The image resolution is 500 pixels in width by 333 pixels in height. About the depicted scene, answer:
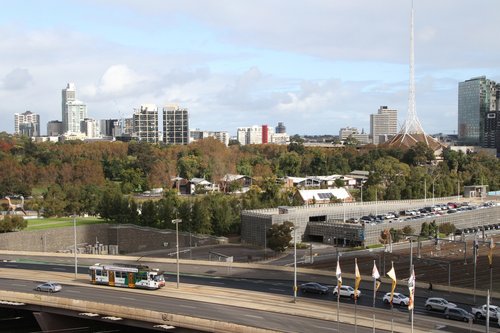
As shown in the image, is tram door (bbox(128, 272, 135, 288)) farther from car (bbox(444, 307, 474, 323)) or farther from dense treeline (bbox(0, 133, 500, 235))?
dense treeline (bbox(0, 133, 500, 235))

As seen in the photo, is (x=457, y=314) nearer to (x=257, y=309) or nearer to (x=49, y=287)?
(x=257, y=309)

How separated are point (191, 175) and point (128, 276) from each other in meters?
92.2

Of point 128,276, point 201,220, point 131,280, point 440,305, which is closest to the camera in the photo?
point 440,305

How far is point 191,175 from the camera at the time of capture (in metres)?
138

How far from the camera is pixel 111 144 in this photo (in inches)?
6506

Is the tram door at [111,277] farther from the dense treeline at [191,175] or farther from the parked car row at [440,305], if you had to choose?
the dense treeline at [191,175]

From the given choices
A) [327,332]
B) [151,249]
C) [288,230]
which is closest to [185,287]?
[327,332]

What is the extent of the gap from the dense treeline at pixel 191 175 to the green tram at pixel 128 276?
33.6m

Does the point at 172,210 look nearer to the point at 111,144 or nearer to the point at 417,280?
the point at 417,280

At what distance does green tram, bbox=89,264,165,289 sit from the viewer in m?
45.0

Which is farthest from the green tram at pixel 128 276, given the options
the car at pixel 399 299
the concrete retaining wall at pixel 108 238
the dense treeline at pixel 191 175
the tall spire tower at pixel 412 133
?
the tall spire tower at pixel 412 133

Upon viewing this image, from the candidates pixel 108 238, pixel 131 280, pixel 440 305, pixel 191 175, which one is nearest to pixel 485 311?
pixel 440 305

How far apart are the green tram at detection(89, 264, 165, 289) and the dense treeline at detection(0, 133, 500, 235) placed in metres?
33.6

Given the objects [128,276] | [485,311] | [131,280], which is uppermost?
[128,276]
